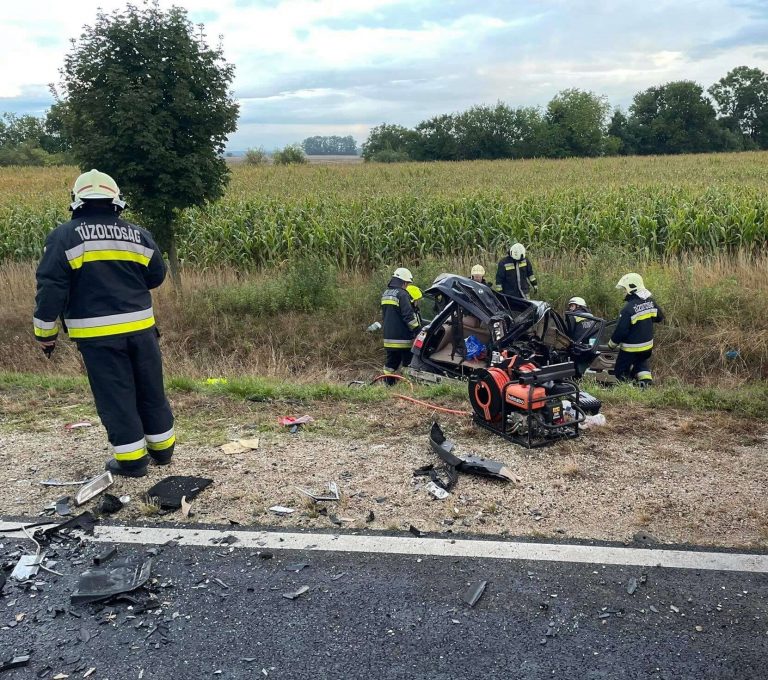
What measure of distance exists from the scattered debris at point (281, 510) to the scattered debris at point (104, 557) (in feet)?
2.91

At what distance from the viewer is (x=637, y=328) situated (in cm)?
779

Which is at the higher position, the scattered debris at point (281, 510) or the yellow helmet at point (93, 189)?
the yellow helmet at point (93, 189)

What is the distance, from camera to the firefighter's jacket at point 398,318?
335 inches

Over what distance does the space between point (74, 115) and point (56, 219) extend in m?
6.53

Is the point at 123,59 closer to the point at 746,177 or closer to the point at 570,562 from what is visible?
the point at 570,562

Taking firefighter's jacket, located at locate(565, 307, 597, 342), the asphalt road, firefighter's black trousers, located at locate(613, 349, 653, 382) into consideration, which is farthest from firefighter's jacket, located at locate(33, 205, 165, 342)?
firefighter's black trousers, located at locate(613, 349, 653, 382)

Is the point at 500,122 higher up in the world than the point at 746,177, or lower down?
higher up

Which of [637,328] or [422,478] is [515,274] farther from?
[422,478]

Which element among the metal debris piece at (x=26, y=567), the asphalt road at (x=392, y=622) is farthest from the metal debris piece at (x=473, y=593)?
the metal debris piece at (x=26, y=567)

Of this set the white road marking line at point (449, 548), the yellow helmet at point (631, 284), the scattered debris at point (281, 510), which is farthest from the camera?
the yellow helmet at point (631, 284)

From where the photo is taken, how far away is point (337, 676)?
2627 mm

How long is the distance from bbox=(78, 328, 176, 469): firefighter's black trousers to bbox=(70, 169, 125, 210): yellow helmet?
889 millimetres

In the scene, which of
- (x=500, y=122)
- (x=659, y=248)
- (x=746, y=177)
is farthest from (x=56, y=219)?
(x=500, y=122)

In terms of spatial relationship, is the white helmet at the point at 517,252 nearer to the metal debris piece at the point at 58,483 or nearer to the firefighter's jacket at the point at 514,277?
the firefighter's jacket at the point at 514,277
